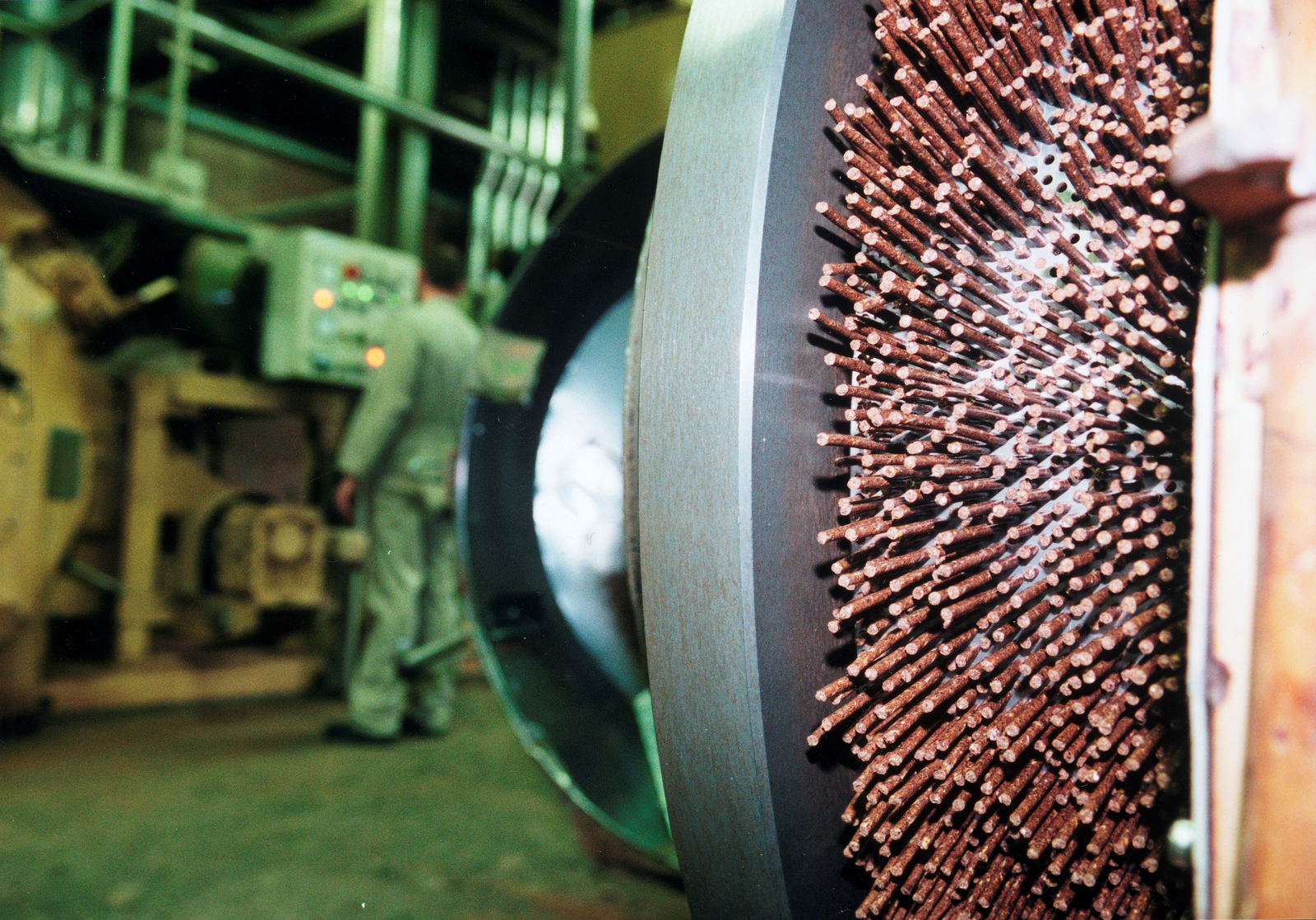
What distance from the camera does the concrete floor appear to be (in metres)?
1.16

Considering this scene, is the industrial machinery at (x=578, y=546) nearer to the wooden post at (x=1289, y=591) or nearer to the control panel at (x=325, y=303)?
the wooden post at (x=1289, y=591)

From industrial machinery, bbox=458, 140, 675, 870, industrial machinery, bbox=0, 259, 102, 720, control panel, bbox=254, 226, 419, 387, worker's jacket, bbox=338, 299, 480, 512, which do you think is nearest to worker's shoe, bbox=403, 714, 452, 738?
worker's jacket, bbox=338, 299, 480, 512

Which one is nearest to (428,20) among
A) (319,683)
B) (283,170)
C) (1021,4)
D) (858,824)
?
(283,170)

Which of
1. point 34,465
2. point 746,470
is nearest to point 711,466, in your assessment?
point 746,470

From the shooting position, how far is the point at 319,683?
2.53 m

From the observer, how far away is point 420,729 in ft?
7.08

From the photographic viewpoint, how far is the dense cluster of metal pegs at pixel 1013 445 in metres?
0.52

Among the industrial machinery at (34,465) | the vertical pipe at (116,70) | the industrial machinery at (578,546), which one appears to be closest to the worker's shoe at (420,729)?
the industrial machinery at (34,465)

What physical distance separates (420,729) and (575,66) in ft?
6.32

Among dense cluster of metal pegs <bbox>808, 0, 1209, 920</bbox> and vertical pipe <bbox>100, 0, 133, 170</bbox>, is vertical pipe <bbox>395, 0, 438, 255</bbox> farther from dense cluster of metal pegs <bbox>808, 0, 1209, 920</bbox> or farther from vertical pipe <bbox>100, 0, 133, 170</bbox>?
dense cluster of metal pegs <bbox>808, 0, 1209, 920</bbox>

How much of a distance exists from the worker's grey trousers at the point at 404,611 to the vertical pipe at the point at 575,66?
1264 mm

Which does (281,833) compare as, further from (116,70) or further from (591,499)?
(116,70)

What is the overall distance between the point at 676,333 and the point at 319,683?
7.64 ft

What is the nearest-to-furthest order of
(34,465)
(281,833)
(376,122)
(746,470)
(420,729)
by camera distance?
(746,470)
(281,833)
(34,465)
(420,729)
(376,122)
